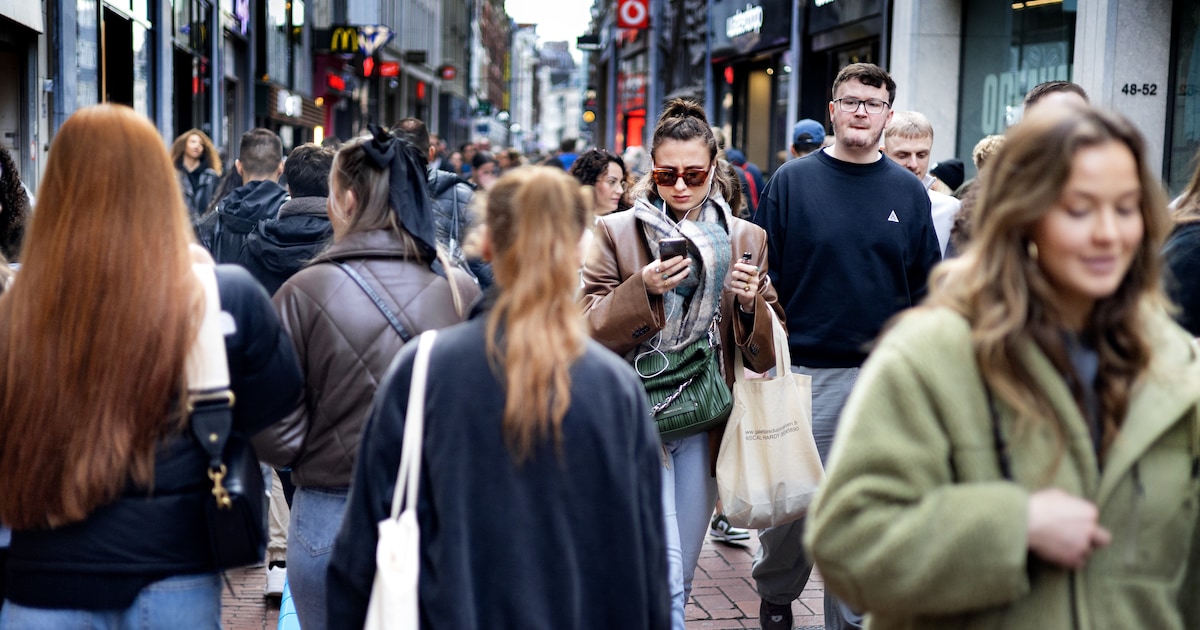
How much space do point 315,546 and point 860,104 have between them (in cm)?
272

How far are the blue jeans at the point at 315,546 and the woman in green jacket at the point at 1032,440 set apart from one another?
1.73 meters

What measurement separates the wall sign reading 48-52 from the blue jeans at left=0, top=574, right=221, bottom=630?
352 inches

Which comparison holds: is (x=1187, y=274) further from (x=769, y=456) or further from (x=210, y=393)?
(x=210, y=393)

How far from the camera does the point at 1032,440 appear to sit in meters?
2.14

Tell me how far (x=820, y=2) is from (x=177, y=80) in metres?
8.91

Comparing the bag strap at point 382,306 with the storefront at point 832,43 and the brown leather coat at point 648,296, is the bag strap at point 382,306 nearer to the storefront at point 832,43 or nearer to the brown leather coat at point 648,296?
the brown leather coat at point 648,296

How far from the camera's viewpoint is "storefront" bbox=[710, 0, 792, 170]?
806 inches

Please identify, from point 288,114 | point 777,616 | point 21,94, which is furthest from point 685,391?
point 288,114

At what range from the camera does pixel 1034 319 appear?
7.15 feet

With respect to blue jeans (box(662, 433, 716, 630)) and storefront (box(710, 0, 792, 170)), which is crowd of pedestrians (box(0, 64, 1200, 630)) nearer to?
blue jeans (box(662, 433, 716, 630))

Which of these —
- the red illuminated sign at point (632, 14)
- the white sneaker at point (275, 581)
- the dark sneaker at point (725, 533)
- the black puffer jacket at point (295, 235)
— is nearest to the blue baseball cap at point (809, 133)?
the dark sneaker at point (725, 533)

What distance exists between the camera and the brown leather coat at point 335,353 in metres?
3.54

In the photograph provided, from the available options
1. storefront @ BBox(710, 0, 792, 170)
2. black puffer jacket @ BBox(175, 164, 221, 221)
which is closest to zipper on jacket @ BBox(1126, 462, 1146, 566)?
black puffer jacket @ BBox(175, 164, 221, 221)

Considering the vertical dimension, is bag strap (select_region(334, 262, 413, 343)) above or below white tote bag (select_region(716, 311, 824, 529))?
above
